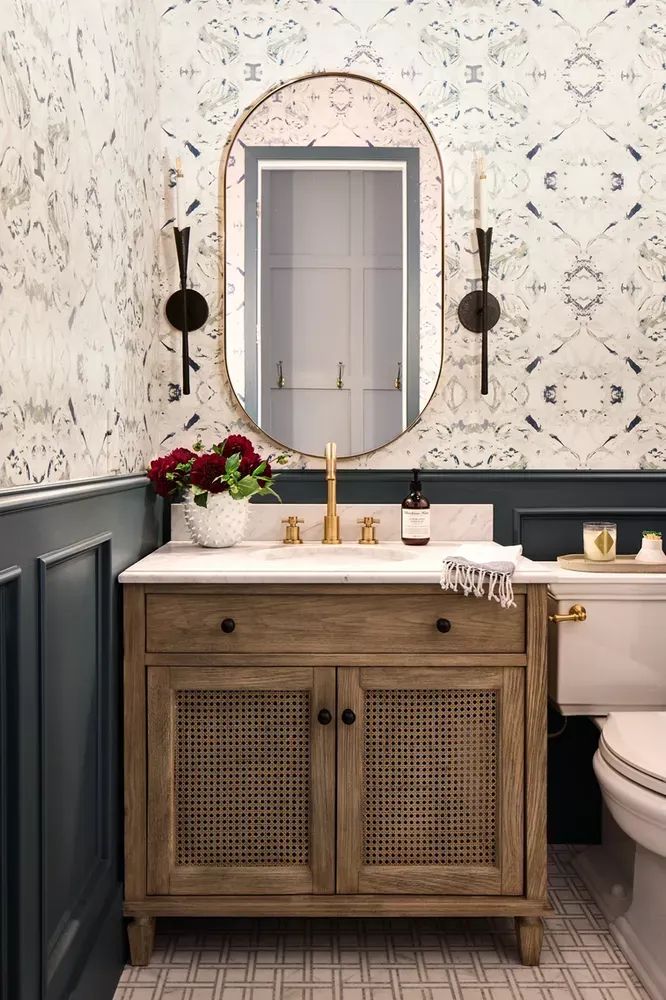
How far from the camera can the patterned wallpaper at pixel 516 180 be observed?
2332 millimetres

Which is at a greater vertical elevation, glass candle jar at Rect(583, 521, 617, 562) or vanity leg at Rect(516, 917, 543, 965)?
glass candle jar at Rect(583, 521, 617, 562)

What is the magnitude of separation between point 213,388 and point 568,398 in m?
0.99

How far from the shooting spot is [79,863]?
1606 millimetres

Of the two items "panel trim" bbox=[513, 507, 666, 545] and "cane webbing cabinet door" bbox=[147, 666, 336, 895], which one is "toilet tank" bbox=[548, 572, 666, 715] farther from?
"cane webbing cabinet door" bbox=[147, 666, 336, 895]

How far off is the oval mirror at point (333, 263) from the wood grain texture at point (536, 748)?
28.8 inches

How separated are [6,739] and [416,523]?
125 cm

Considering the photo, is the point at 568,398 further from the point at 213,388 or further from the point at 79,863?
the point at 79,863

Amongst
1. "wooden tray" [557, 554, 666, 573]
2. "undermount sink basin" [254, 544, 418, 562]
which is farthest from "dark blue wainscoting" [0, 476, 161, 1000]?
"wooden tray" [557, 554, 666, 573]

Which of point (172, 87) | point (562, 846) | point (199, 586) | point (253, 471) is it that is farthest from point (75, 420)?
point (562, 846)

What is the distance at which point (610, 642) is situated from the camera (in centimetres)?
210

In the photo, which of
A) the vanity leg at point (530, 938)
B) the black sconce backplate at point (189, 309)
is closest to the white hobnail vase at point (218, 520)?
the black sconce backplate at point (189, 309)

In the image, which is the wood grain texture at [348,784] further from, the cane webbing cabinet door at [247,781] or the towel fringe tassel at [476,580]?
the towel fringe tassel at [476,580]

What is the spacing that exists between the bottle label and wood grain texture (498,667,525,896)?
0.51 m

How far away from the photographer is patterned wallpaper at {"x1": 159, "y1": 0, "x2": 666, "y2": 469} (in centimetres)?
233
